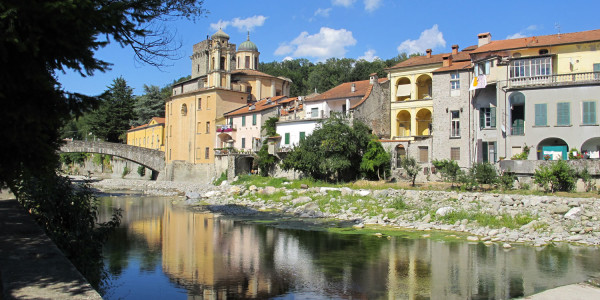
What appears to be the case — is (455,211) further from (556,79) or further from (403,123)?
(403,123)

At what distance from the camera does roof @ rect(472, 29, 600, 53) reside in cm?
3009

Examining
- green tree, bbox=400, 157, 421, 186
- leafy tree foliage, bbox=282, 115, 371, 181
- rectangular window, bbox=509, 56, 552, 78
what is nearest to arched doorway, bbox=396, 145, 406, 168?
leafy tree foliage, bbox=282, 115, 371, 181

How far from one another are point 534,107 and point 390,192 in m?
10.2

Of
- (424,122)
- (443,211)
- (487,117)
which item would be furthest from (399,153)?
(443,211)

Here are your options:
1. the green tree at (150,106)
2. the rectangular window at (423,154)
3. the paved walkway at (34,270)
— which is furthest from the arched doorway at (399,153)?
the green tree at (150,106)

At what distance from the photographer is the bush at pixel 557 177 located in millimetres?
23922

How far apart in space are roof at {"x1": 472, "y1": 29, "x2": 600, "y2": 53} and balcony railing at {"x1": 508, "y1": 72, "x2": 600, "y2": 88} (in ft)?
13.3

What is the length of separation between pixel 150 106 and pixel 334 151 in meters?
49.6

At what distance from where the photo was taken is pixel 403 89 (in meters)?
39.3

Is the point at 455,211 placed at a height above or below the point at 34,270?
below

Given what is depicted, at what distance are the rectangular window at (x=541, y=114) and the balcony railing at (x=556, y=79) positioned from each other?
1.34 m

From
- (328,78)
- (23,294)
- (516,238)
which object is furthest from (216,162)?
(23,294)

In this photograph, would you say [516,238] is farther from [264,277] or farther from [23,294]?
[23,294]

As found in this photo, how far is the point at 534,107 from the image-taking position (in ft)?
91.0
